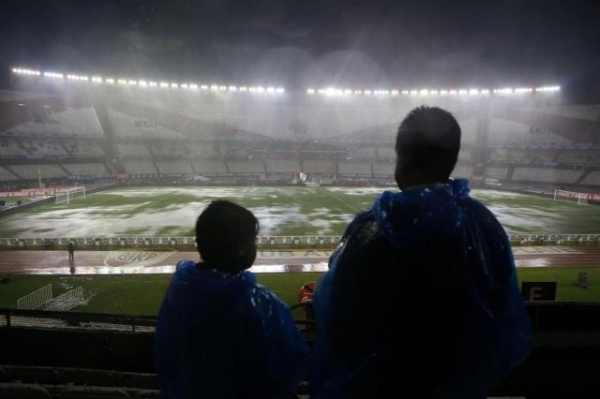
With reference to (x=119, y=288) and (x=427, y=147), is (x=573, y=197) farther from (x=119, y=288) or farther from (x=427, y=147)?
(x=427, y=147)

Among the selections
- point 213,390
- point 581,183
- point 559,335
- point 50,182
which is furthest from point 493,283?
point 581,183

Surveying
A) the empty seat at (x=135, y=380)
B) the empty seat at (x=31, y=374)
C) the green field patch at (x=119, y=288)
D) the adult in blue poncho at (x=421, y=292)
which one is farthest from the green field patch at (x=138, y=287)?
the adult in blue poncho at (x=421, y=292)

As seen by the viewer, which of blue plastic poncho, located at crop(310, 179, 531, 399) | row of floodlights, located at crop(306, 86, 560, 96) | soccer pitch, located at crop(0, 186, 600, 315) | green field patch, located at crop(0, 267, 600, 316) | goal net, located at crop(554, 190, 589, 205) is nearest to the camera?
blue plastic poncho, located at crop(310, 179, 531, 399)

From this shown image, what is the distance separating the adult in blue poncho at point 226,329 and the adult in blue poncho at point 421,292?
205 millimetres

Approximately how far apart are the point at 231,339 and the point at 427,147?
1.21 m

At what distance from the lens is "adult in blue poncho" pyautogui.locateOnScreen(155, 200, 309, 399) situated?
162 centimetres

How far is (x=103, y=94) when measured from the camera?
65.4 meters

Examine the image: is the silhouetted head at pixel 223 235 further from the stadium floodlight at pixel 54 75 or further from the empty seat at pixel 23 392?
the stadium floodlight at pixel 54 75

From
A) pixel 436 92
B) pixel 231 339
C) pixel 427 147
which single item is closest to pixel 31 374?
pixel 231 339

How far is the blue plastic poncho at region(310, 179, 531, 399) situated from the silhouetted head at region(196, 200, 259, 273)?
1.59 feet

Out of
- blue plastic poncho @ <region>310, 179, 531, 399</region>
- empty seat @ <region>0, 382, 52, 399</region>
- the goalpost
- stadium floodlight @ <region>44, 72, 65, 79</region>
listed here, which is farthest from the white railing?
stadium floodlight @ <region>44, 72, 65, 79</region>

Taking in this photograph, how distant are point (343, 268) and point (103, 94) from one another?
249ft

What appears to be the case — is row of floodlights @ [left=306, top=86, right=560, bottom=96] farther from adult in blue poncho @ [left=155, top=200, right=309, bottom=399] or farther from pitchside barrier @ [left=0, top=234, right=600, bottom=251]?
adult in blue poncho @ [left=155, top=200, right=309, bottom=399]

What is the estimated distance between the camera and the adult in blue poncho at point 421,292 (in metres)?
1.39
